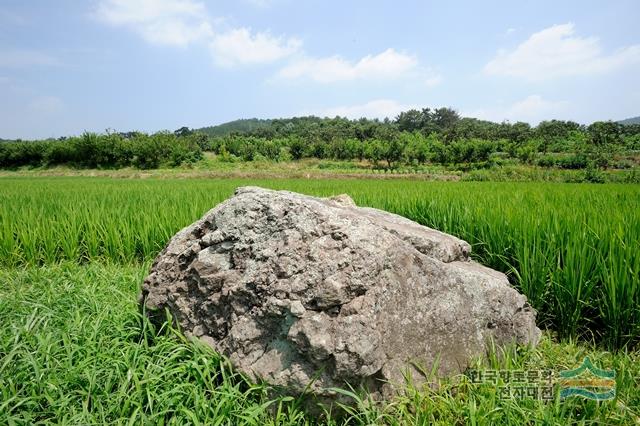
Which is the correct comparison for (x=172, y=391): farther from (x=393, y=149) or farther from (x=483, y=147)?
(x=393, y=149)

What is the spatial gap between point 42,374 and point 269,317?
3.93 feet

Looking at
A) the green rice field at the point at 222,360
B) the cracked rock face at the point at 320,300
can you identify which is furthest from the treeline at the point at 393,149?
the cracked rock face at the point at 320,300

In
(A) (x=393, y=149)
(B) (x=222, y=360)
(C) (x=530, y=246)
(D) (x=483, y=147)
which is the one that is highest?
(A) (x=393, y=149)

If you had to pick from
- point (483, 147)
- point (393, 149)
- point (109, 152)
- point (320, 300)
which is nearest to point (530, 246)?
point (320, 300)

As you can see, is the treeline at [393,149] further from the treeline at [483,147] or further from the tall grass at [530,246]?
→ the tall grass at [530,246]

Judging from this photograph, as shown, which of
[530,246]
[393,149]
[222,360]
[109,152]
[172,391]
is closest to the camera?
[172,391]

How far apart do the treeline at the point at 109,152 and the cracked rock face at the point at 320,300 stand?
41.5m

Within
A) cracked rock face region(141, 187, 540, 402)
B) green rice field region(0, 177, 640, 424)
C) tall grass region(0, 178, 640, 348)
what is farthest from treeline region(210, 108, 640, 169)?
cracked rock face region(141, 187, 540, 402)

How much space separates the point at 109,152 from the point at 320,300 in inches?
1828

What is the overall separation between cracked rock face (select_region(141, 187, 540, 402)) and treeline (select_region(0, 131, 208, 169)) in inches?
1634

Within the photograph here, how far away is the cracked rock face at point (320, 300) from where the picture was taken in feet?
5.87

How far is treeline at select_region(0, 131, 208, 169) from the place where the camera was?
1586 inches

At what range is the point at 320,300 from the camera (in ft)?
6.08

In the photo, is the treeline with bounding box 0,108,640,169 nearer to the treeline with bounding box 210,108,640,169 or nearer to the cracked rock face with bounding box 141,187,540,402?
the treeline with bounding box 210,108,640,169
